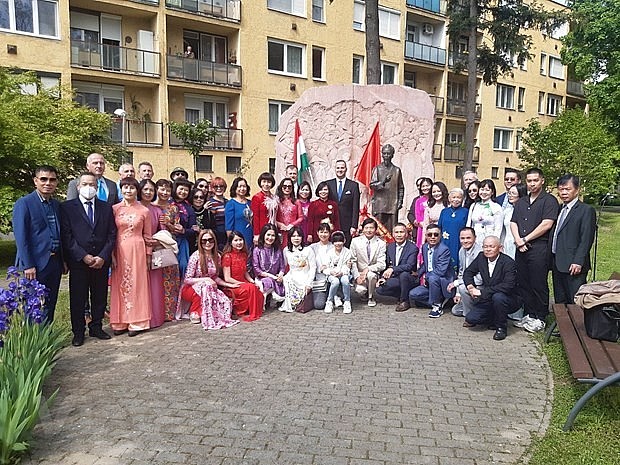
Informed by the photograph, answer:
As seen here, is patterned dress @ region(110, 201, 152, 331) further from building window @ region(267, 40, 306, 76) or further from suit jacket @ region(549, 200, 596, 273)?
building window @ region(267, 40, 306, 76)

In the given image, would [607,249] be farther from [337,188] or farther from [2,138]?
[2,138]

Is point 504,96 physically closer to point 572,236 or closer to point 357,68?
point 357,68

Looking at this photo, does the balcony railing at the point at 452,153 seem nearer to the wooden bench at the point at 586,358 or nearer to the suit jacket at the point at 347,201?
the suit jacket at the point at 347,201

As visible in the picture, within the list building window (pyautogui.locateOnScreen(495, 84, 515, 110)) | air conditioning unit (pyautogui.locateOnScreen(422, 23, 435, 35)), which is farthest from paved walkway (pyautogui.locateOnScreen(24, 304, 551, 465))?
building window (pyautogui.locateOnScreen(495, 84, 515, 110))

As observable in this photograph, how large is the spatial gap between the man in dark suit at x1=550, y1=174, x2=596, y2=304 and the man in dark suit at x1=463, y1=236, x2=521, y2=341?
571 millimetres

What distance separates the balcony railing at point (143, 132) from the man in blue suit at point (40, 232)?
685 inches

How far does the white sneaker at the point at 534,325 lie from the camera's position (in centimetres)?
668

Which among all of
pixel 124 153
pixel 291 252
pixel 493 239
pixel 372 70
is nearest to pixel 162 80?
pixel 124 153

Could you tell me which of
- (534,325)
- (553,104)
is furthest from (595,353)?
(553,104)

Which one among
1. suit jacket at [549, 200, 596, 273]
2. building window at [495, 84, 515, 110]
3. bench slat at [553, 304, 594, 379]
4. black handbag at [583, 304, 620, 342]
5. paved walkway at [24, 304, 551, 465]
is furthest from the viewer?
building window at [495, 84, 515, 110]

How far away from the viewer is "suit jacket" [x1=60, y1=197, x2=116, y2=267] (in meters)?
5.73

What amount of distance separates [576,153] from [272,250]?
67.6ft

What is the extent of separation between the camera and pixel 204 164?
2436 cm

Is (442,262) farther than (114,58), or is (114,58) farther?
(114,58)
